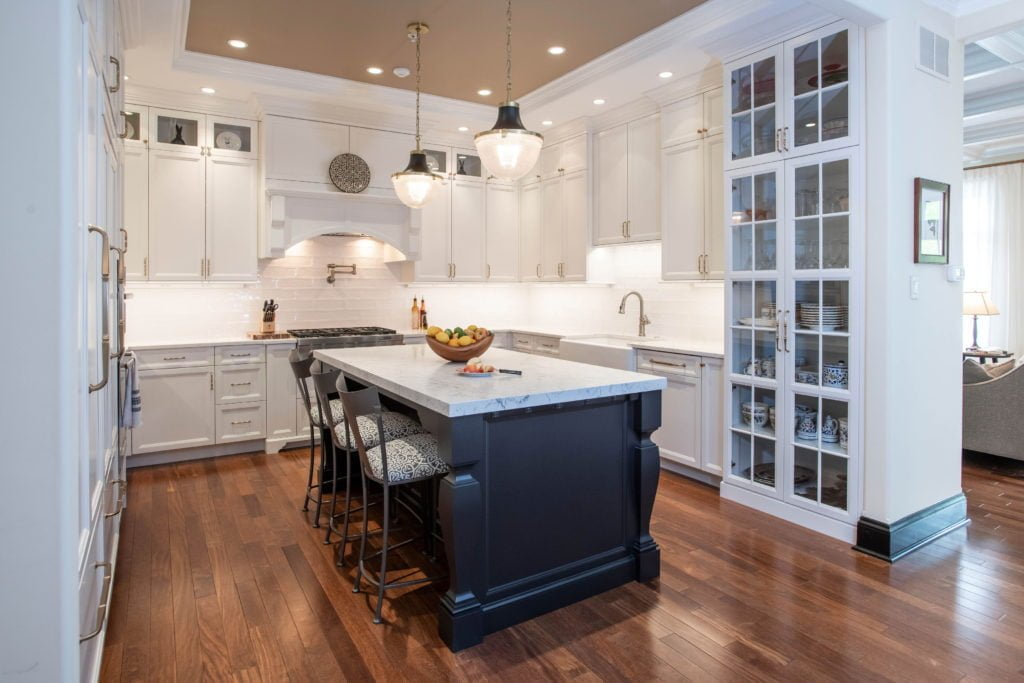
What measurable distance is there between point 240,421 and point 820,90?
450cm

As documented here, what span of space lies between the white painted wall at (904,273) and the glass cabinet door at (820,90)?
0.11 meters

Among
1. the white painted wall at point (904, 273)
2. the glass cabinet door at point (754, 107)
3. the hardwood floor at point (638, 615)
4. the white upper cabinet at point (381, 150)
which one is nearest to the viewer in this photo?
the hardwood floor at point (638, 615)

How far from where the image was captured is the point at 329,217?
5.41 meters

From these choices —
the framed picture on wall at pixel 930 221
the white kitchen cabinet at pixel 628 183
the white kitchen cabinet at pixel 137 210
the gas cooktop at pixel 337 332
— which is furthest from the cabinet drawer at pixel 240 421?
the framed picture on wall at pixel 930 221

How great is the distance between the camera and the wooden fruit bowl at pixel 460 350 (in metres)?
3.22

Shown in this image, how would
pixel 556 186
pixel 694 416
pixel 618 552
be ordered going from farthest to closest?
pixel 556 186 → pixel 694 416 → pixel 618 552

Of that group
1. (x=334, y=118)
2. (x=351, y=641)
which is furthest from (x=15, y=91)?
(x=334, y=118)

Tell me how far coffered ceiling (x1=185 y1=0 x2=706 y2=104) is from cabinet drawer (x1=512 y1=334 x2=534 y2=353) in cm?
232

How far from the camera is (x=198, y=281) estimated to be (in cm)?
503

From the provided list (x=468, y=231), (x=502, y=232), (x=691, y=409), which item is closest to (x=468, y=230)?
(x=468, y=231)

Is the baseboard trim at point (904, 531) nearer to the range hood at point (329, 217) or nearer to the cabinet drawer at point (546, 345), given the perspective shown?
the cabinet drawer at point (546, 345)

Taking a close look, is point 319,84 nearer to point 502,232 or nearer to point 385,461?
point 502,232

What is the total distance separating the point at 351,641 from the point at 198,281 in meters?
3.60

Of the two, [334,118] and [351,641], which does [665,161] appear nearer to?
[334,118]
